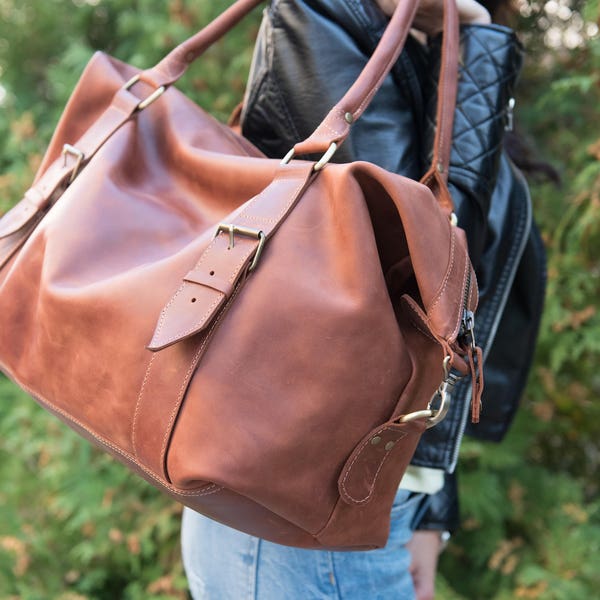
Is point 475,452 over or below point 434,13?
below

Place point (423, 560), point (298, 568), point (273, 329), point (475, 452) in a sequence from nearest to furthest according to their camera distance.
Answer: point (273, 329), point (298, 568), point (423, 560), point (475, 452)

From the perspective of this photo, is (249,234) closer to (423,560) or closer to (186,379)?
(186,379)

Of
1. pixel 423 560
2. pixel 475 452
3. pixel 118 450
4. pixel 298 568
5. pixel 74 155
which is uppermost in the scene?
pixel 74 155

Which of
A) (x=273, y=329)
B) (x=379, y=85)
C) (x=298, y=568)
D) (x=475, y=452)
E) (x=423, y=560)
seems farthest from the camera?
(x=475, y=452)

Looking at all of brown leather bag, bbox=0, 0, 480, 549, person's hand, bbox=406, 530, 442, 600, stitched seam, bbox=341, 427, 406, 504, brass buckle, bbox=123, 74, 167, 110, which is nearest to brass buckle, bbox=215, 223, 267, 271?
brown leather bag, bbox=0, 0, 480, 549

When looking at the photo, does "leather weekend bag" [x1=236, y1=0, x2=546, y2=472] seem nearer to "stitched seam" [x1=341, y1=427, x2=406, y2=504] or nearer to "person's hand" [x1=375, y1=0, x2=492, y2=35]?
"person's hand" [x1=375, y1=0, x2=492, y2=35]

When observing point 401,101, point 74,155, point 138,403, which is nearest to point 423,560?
point 138,403

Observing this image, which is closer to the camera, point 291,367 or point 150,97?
point 291,367

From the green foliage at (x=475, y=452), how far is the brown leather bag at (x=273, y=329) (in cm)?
108

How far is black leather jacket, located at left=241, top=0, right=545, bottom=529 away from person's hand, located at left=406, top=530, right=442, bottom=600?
0.90ft

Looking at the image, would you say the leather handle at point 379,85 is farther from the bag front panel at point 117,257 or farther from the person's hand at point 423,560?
the person's hand at point 423,560

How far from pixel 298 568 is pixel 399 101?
0.72 metres

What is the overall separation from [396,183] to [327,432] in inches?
11.8

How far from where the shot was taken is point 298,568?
944mm
